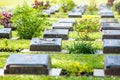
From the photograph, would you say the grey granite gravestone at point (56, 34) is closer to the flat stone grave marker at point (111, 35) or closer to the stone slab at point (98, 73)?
the flat stone grave marker at point (111, 35)

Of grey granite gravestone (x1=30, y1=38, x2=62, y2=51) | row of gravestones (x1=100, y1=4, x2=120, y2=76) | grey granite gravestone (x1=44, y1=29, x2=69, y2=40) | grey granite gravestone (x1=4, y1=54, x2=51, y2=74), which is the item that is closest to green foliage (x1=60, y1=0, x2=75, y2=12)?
row of gravestones (x1=100, y1=4, x2=120, y2=76)

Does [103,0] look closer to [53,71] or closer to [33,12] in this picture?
[33,12]

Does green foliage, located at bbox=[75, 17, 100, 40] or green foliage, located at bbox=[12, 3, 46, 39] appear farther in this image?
green foliage, located at bbox=[75, 17, 100, 40]

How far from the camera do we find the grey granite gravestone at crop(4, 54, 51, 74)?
28.6ft

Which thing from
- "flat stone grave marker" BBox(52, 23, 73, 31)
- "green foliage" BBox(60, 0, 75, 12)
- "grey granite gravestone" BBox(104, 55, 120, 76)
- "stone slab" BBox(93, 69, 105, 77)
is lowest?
"stone slab" BBox(93, 69, 105, 77)

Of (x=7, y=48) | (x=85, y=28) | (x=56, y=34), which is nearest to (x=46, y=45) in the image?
(x=7, y=48)

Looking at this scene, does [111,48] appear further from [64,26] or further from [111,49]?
[64,26]

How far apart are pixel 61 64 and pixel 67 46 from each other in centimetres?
220

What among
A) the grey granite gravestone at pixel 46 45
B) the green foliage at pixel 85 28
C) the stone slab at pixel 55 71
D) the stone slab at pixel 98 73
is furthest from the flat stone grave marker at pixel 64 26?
the stone slab at pixel 98 73

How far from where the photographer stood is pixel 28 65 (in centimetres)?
873

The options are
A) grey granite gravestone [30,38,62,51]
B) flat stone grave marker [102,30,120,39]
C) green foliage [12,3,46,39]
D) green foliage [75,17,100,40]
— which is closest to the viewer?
grey granite gravestone [30,38,62,51]

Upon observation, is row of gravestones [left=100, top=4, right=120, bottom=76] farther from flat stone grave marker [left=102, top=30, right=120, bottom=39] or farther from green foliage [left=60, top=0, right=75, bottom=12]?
green foliage [left=60, top=0, right=75, bottom=12]

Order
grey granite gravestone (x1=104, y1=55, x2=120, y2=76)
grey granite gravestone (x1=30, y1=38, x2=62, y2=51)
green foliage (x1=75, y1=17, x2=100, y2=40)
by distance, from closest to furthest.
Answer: grey granite gravestone (x1=104, y1=55, x2=120, y2=76) < grey granite gravestone (x1=30, y1=38, x2=62, y2=51) < green foliage (x1=75, y1=17, x2=100, y2=40)

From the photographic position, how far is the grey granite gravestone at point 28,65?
28.6ft
